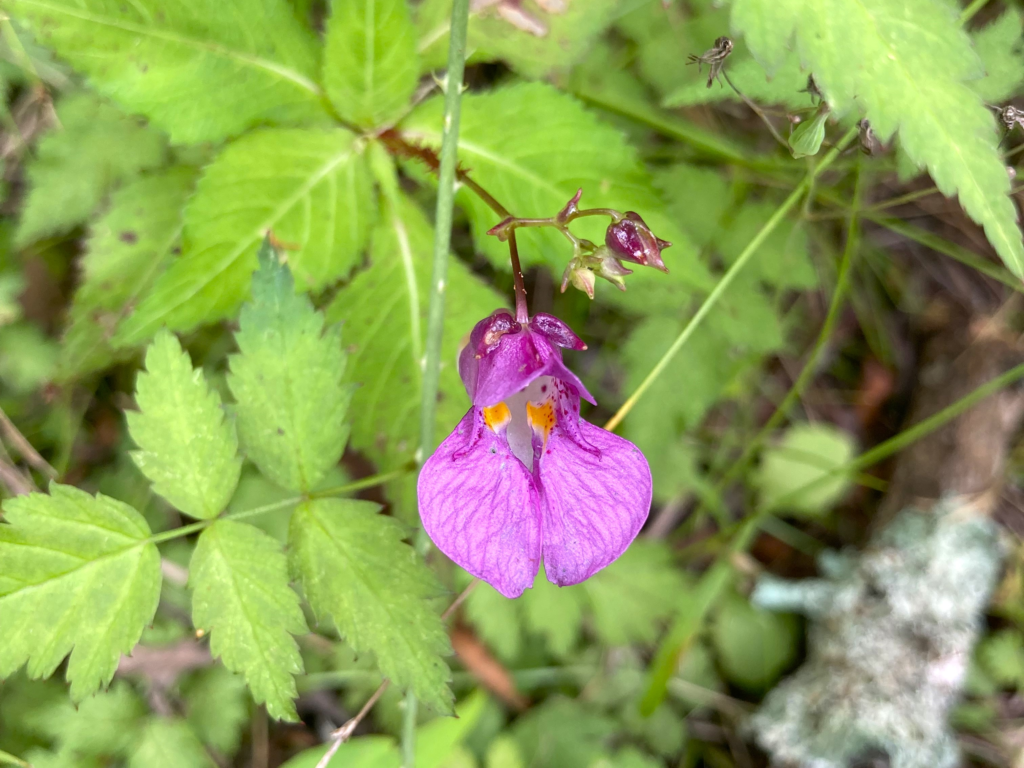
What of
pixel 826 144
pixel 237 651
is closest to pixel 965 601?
pixel 826 144

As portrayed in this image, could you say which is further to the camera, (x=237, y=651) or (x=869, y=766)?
(x=869, y=766)

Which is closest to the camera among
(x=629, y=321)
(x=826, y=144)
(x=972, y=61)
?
(x=972, y=61)

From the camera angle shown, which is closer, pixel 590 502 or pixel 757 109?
pixel 590 502

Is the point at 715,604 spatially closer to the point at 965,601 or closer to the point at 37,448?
the point at 965,601

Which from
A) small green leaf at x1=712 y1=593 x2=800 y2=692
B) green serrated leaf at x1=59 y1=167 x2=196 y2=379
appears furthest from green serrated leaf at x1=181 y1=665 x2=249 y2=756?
small green leaf at x1=712 y1=593 x2=800 y2=692

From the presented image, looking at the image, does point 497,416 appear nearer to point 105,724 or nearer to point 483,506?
point 483,506

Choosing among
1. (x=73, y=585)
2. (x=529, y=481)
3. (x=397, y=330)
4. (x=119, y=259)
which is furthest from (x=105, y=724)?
(x=529, y=481)

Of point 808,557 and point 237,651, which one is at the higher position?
point 237,651
